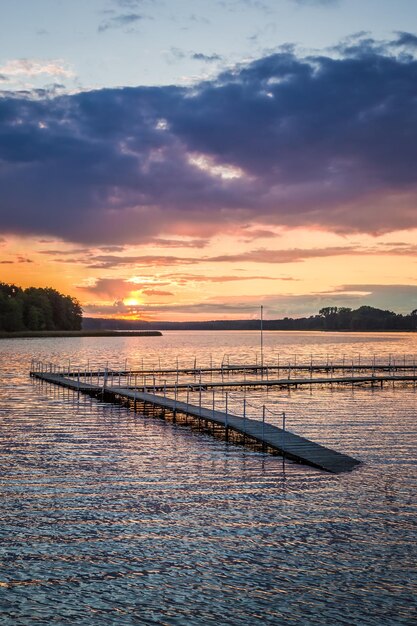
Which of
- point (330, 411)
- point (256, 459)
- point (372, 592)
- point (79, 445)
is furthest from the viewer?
point (330, 411)

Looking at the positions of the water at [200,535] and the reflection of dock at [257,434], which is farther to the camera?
the reflection of dock at [257,434]

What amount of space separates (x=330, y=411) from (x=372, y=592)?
116 ft

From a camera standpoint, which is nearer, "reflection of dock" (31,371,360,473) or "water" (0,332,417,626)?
"water" (0,332,417,626)

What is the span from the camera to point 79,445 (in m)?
32.7

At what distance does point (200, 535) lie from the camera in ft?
60.7

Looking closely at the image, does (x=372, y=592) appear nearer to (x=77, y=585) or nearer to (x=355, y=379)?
(x=77, y=585)

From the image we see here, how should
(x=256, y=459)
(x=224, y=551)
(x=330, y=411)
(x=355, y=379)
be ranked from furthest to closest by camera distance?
(x=355, y=379) < (x=330, y=411) < (x=256, y=459) < (x=224, y=551)

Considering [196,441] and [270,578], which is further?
[196,441]

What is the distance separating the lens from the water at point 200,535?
1416 cm

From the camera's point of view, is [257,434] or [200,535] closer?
[200,535]

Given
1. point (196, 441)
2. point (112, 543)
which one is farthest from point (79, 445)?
point (112, 543)

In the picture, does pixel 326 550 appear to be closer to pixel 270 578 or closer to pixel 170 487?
pixel 270 578

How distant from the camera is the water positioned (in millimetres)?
14164

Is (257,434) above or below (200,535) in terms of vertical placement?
above
